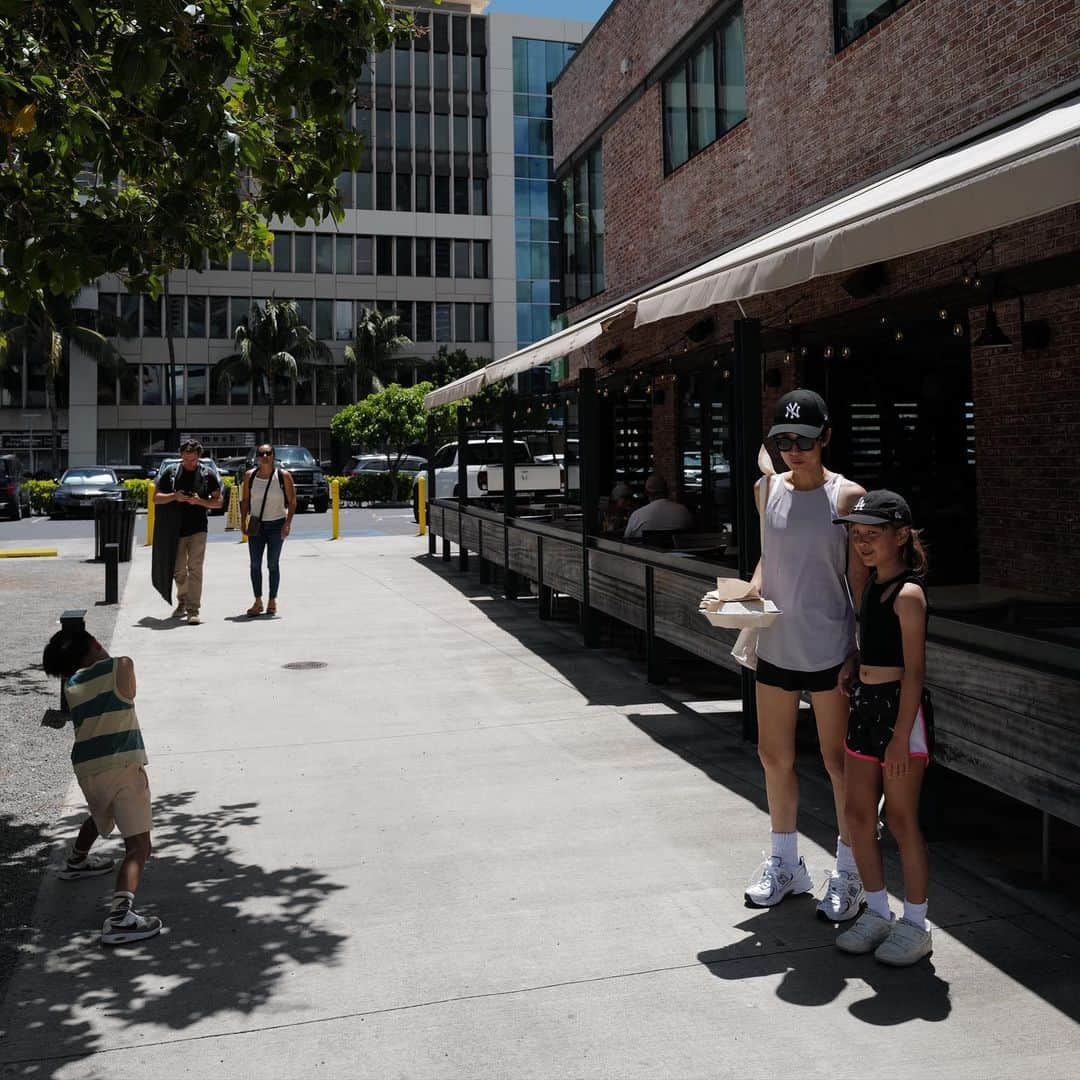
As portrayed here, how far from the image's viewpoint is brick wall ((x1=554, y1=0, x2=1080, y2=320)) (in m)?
10.0

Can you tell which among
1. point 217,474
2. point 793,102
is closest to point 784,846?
point 217,474

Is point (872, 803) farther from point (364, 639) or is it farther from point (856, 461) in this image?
point (856, 461)

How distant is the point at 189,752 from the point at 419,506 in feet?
62.5

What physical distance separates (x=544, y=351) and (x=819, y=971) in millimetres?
8212

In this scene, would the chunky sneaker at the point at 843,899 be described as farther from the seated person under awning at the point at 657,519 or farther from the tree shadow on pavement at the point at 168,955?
the seated person under awning at the point at 657,519

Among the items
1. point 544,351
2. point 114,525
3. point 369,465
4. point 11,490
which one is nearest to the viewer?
point 544,351

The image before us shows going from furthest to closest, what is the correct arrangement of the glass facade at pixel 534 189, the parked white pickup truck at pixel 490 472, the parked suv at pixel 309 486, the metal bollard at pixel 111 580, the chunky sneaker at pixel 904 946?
the glass facade at pixel 534 189
the parked suv at pixel 309 486
the parked white pickup truck at pixel 490 472
the metal bollard at pixel 111 580
the chunky sneaker at pixel 904 946

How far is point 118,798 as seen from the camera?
4727 millimetres

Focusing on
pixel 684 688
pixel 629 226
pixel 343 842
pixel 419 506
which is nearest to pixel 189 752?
pixel 343 842

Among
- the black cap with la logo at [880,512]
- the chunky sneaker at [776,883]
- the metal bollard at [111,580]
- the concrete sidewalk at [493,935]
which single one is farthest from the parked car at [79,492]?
the black cap with la logo at [880,512]

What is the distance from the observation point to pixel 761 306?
13.8 metres

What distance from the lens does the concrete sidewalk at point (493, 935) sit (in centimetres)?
364

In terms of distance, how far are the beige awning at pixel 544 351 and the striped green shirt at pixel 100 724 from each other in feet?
15.5

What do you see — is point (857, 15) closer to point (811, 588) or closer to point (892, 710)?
point (811, 588)
